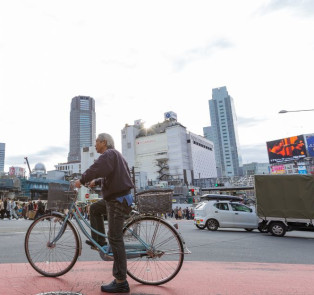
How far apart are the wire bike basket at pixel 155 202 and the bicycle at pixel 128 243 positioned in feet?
0.04

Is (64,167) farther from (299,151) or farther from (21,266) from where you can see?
(21,266)

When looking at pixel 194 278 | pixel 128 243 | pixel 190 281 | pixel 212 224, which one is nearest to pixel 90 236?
pixel 128 243

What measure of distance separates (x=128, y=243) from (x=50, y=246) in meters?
1.24

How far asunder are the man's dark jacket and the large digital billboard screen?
69941 millimetres

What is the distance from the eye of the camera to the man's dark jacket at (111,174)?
3.16 meters

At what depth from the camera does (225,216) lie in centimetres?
1394

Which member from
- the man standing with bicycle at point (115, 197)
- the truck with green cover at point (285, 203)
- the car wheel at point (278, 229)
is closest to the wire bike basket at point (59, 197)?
the man standing with bicycle at point (115, 197)

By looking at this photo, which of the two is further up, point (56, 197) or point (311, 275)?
point (56, 197)

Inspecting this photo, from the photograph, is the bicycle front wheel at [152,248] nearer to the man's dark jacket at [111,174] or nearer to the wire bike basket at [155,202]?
the wire bike basket at [155,202]

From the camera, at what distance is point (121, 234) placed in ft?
10.6

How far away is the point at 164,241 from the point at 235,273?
1.65 m

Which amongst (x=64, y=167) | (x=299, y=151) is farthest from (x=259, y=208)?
Result: (x=64, y=167)

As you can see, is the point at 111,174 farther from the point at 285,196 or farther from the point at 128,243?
the point at 285,196

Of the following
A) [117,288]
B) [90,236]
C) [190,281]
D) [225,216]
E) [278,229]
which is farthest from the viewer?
[225,216]
